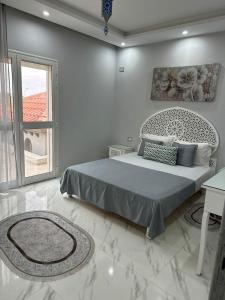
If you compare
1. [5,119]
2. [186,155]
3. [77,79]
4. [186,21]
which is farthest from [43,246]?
[186,21]

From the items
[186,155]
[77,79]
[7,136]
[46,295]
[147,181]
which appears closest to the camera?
[46,295]

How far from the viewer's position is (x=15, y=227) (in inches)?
92.1

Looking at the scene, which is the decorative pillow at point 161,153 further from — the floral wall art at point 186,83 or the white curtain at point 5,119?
the white curtain at point 5,119

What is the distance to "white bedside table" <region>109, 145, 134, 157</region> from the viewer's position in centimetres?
Result: 434

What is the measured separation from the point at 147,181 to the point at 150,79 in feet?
7.72

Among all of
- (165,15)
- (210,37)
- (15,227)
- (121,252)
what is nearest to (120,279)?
(121,252)

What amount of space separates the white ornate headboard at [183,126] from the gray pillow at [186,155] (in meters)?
0.32

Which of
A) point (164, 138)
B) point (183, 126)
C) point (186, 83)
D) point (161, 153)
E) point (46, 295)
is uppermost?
point (186, 83)

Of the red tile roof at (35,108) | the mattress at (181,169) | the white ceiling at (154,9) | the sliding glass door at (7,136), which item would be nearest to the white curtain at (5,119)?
the sliding glass door at (7,136)

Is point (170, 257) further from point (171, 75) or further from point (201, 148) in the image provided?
point (171, 75)

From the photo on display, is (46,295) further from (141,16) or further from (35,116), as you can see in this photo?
(141,16)

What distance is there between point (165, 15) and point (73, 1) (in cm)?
133

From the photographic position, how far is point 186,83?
12.0 ft

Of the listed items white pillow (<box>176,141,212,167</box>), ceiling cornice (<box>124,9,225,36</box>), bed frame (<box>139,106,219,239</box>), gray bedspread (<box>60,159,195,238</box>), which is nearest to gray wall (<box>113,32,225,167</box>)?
bed frame (<box>139,106,219,239</box>)
